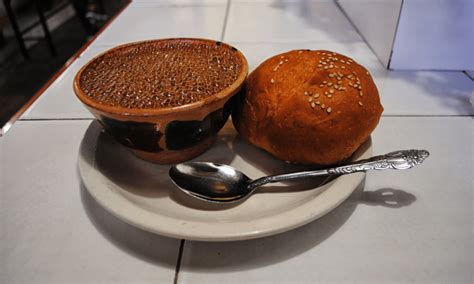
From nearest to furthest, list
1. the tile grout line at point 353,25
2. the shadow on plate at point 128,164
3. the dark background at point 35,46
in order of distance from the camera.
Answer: the shadow on plate at point 128,164 → the tile grout line at point 353,25 → the dark background at point 35,46

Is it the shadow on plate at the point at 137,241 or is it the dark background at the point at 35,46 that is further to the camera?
the dark background at the point at 35,46

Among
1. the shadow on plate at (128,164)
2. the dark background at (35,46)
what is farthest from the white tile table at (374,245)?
the dark background at (35,46)

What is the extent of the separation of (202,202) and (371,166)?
0.69 feet

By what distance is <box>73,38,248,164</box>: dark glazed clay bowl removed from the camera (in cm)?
40

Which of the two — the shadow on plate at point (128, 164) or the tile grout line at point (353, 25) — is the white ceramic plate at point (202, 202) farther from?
the tile grout line at point (353, 25)

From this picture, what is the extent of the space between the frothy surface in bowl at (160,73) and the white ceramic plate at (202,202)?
0.09m

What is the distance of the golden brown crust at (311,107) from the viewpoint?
429 millimetres

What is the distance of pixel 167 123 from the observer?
0.41m

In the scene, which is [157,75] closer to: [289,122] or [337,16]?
[289,122]

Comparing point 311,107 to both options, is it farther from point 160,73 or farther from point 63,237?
point 63,237

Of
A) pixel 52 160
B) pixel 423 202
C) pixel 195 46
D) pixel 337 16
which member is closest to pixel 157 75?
pixel 195 46

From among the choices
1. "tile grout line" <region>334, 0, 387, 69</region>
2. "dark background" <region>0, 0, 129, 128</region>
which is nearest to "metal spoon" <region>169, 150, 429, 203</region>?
"tile grout line" <region>334, 0, 387, 69</region>

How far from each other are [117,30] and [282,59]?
756 millimetres

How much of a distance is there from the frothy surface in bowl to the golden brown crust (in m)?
0.05
